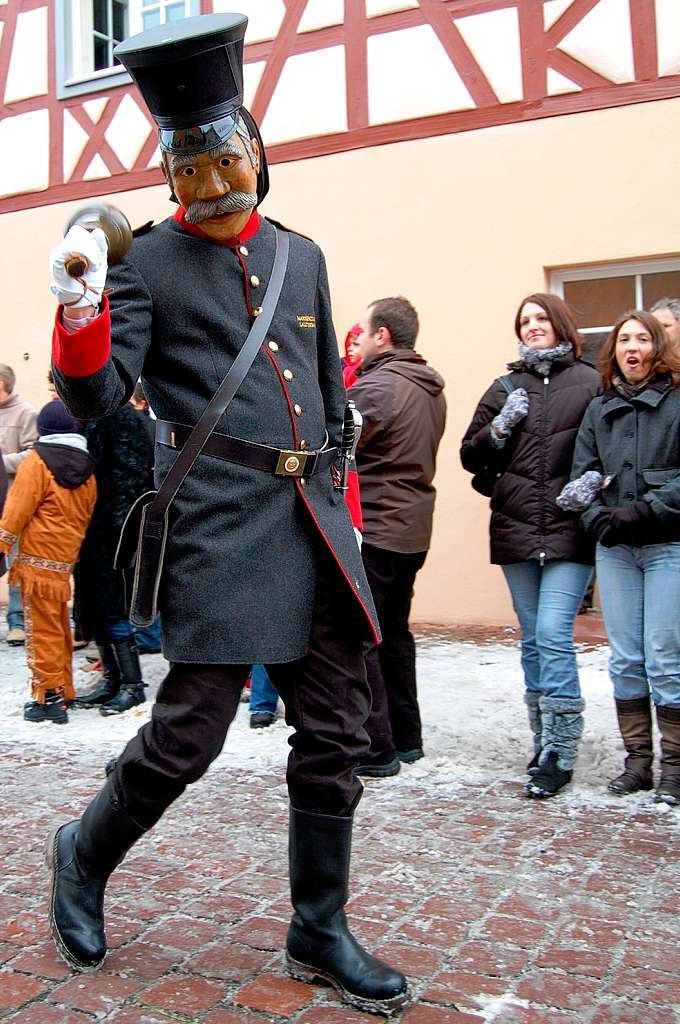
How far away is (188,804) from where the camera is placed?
433 cm

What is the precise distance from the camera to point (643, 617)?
4.40 metres

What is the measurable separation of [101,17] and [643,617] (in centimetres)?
808

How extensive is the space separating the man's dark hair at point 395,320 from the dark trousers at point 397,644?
948 millimetres

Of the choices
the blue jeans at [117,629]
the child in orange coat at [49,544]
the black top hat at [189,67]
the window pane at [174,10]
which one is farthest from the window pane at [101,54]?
the black top hat at [189,67]

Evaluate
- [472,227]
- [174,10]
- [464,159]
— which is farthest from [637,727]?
[174,10]

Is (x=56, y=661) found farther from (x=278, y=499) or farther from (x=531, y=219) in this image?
(x=531, y=219)

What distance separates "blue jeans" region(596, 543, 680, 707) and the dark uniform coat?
186 centimetres

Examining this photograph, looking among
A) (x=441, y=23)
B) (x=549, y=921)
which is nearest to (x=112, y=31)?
(x=441, y=23)

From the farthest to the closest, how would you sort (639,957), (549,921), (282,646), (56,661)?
(56,661) < (549,921) < (639,957) < (282,646)

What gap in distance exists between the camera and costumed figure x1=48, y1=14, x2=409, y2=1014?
104 inches

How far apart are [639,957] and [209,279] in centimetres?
200

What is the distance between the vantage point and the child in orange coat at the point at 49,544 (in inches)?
228

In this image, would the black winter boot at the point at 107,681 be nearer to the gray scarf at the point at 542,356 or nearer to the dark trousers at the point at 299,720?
the gray scarf at the point at 542,356

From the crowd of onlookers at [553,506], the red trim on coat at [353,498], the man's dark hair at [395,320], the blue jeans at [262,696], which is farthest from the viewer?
the blue jeans at [262,696]
